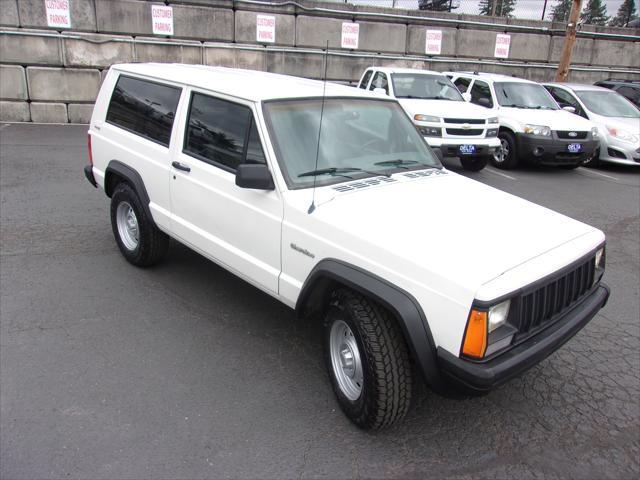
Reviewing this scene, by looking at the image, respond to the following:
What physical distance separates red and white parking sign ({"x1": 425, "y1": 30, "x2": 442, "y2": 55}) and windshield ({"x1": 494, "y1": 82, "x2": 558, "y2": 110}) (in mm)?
5952

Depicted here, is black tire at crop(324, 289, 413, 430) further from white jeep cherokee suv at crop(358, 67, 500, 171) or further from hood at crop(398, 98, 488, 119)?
hood at crop(398, 98, 488, 119)

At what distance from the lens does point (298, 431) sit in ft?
9.95

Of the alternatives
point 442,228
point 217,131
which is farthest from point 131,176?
point 442,228

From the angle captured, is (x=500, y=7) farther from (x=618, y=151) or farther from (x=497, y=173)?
(x=497, y=173)

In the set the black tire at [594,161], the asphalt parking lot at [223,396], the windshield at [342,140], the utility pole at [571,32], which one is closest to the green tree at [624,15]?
the utility pole at [571,32]

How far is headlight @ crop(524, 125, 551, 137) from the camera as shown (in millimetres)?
10086

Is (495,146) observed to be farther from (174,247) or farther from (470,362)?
(470,362)

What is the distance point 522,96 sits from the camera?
36.8 feet

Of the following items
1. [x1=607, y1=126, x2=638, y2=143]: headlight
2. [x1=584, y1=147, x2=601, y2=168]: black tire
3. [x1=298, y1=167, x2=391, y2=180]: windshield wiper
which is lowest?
[x1=584, y1=147, x2=601, y2=168]: black tire

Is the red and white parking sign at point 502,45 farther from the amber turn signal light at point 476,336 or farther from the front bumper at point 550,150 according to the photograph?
the amber turn signal light at point 476,336

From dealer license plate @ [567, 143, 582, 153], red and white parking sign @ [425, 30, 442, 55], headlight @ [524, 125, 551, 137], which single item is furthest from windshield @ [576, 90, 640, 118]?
red and white parking sign @ [425, 30, 442, 55]

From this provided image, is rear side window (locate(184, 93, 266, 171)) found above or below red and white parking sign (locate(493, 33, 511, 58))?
below

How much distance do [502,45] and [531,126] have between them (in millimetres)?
8741

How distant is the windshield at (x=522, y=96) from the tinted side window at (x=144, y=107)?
8.32 metres
